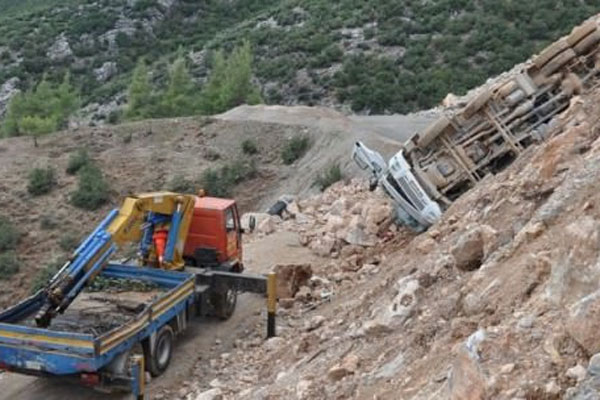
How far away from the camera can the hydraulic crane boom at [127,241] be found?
13617 mm

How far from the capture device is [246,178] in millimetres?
33719

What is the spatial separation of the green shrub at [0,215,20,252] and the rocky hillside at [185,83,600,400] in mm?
13116

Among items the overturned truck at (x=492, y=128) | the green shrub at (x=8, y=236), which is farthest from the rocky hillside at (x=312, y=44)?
the overturned truck at (x=492, y=128)

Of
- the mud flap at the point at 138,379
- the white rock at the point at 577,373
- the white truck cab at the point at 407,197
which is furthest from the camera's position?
the white truck cab at the point at 407,197

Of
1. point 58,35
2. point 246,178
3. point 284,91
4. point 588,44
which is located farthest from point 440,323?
point 58,35

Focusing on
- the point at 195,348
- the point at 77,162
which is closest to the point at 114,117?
the point at 77,162

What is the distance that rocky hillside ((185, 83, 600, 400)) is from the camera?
22.1ft

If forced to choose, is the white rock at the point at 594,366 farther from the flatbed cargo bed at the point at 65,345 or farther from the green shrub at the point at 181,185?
the green shrub at the point at 181,185

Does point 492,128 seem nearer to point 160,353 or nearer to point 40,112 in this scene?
point 160,353

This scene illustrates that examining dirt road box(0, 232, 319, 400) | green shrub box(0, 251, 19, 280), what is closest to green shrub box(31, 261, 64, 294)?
green shrub box(0, 251, 19, 280)

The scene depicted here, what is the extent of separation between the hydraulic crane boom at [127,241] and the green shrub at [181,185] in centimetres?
1643

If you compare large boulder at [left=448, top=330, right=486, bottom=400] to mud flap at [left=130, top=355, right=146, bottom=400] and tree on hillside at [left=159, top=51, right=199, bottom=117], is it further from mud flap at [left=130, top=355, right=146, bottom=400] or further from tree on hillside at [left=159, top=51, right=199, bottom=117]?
tree on hillside at [left=159, top=51, right=199, bottom=117]

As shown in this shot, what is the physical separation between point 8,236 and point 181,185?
6.54 meters

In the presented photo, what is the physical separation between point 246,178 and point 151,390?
19984 mm
